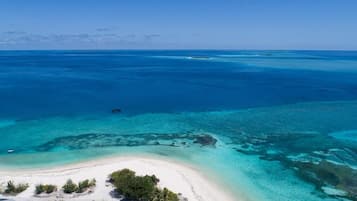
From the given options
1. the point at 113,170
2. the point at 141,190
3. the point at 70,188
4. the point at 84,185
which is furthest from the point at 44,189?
the point at 141,190

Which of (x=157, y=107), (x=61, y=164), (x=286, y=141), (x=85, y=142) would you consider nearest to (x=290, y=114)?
(x=286, y=141)

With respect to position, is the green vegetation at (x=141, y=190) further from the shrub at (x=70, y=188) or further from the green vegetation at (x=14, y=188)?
the green vegetation at (x=14, y=188)

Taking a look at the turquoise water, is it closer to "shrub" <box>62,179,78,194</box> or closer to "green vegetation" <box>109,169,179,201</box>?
"green vegetation" <box>109,169,179,201</box>

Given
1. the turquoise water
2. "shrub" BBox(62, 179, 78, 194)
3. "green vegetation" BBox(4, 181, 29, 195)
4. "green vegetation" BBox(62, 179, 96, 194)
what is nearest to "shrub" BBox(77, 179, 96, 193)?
"green vegetation" BBox(62, 179, 96, 194)

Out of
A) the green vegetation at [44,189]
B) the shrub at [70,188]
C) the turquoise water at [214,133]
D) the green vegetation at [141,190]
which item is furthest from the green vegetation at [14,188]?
the green vegetation at [141,190]

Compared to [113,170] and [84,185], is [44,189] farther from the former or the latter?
[113,170]

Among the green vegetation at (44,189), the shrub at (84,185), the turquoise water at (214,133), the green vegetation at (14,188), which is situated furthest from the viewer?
the turquoise water at (214,133)

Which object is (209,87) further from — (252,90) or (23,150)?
(23,150)
